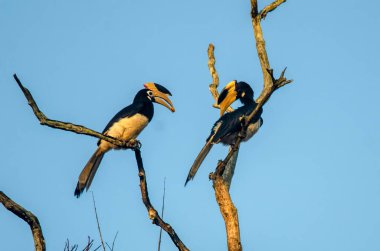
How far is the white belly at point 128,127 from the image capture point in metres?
11.4

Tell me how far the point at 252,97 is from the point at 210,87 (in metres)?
1.01

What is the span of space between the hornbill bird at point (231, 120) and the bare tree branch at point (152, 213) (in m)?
1.33

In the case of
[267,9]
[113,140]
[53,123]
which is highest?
[267,9]

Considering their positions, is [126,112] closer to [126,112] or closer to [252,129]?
[126,112]

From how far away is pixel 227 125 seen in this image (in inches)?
405

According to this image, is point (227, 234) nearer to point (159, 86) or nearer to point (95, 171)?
point (95, 171)

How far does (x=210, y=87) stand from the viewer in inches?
436

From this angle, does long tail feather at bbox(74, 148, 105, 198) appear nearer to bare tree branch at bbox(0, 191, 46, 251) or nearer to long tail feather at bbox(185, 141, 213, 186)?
long tail feather at bbox(185, 141, 213, 186)

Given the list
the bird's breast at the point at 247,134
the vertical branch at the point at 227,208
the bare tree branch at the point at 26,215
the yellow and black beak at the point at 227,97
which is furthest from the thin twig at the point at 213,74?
the bare tree branch at the point at 26,215

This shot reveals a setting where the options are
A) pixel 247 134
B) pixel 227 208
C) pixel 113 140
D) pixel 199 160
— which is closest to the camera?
pixel 227 208

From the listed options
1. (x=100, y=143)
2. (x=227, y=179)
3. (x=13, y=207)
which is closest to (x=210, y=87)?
(x=100, y=143)

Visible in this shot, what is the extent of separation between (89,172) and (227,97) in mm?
2362

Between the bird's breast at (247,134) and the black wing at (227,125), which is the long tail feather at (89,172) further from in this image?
the bird's breast at (247,134)

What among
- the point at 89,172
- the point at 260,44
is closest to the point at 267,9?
the point at 260,44
